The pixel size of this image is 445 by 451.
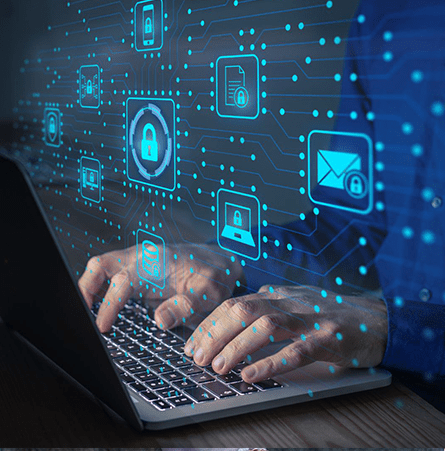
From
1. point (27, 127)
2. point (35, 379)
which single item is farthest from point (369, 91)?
point (27, 127)

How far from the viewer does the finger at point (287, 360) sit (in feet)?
1.30

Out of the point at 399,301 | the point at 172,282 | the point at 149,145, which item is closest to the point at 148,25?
the point at 149,145

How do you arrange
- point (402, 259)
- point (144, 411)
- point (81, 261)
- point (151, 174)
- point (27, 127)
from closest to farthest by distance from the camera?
point (402, 259) < point (144, 411) < point (151, 174) < point (81, 261) < point (27, 127)

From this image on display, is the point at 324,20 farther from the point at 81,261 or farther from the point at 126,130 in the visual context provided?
the point at 81,261

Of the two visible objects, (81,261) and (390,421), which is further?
(81,261)

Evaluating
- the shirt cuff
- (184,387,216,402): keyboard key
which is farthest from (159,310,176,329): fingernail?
the shirt cuff

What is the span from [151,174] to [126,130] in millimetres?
58

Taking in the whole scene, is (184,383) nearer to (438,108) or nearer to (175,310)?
(175,310)

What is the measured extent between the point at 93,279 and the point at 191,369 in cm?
21

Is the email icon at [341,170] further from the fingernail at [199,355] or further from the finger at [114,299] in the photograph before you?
the finger at [114,299]

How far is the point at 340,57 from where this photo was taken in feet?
1.11

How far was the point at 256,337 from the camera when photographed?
44 centimetres

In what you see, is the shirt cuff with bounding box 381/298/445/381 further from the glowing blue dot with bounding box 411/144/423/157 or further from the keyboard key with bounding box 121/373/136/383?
the keyboard key with bounding box 121/373/136/383

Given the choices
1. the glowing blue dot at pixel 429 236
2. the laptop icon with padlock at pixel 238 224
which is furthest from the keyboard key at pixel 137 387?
the glowing blue dot at pixel 429 236
